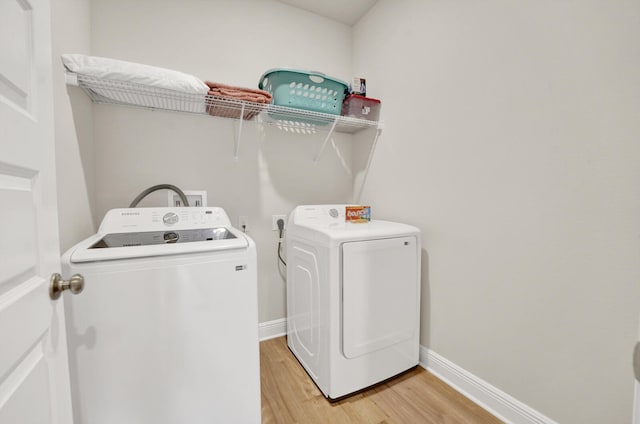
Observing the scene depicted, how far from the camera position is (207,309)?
3.42ft

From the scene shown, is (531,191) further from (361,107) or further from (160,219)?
(160,219)

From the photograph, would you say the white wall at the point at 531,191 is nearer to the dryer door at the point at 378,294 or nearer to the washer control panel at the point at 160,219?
the dryer door at the point at 378,294

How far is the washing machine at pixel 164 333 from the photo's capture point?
0.90m

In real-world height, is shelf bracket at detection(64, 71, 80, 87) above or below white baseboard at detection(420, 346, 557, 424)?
above

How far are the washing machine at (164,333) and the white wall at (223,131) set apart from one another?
2.26 feet

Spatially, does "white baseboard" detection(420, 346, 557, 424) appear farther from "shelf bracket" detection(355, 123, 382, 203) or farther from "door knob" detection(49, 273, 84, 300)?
"door knob" detection(49, 273, 84, 300)

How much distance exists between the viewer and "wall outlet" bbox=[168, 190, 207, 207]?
1706 mm

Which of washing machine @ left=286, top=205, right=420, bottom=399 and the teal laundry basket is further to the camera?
the teal laundry basket

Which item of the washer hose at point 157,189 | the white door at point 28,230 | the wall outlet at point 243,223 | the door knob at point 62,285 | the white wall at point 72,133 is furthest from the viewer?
the wall outlet at point 243,223

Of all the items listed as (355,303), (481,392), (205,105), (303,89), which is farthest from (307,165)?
(481,392)

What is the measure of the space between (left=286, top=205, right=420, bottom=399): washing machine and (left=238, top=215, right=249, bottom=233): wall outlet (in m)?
0.44

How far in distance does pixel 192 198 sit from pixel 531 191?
6.21 ft

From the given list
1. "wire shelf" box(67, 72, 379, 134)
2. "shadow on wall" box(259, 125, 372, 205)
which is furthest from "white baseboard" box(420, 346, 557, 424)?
"wire shelf" box(67, 72, 379, 134)

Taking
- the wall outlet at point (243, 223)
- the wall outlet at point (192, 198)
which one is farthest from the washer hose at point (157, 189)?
the wall outlet at point (243, 223)
